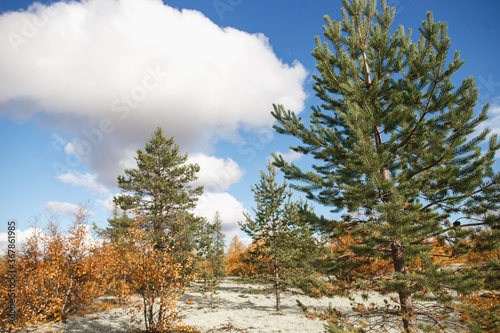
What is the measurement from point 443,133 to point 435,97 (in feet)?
2.60

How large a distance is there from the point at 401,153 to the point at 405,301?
9.50ft

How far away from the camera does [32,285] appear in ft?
29.1

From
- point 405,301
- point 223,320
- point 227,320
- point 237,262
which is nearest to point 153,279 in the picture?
point 223,320

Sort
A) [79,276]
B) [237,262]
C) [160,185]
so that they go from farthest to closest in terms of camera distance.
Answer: [237,262]
[160,185]
[79,276]

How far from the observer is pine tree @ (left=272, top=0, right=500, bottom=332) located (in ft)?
12.2

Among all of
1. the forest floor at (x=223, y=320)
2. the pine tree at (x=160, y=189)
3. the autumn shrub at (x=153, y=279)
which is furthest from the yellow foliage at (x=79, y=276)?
the pine tree at (x=160, y=189)

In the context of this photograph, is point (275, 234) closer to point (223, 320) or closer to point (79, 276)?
point (223, 320)

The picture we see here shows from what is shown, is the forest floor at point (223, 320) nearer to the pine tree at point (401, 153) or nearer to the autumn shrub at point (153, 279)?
the autumn shrub at point (153, 279)

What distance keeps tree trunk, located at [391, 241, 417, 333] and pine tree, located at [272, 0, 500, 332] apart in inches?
0.8

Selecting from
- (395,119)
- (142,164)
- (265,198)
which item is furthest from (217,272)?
(395,119)

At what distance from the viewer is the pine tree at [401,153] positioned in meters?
3.71

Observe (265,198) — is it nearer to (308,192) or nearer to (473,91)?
(308,192)

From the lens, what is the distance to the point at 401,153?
4648mm

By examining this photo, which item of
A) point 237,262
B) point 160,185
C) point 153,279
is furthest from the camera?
point 237,262
